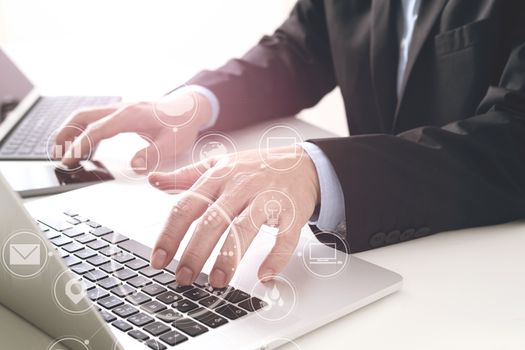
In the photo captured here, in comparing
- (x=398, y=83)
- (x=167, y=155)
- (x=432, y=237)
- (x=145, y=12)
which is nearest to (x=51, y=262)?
(x=432, y=237)

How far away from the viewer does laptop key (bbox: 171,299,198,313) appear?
534 millimetres

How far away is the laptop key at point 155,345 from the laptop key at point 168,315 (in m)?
0.03

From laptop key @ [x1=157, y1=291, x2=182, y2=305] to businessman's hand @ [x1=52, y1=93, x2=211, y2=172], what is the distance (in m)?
0.37

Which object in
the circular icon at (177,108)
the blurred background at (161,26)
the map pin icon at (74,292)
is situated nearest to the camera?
the map pin icon at (74,292)

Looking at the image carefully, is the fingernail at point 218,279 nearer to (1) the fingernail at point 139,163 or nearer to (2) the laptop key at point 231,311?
(2) the laptop key at point 231,311

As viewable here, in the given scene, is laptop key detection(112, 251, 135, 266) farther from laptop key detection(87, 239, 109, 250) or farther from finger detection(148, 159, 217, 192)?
finger detection(148, 159, 217, 192)

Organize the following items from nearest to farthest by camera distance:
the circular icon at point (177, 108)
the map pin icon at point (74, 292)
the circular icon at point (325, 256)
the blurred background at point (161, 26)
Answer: the map pin icon at point (74, 292), the circular icon at point (325, 256), the circular icon at point (177, 108), the blurred background at point (161, 26)

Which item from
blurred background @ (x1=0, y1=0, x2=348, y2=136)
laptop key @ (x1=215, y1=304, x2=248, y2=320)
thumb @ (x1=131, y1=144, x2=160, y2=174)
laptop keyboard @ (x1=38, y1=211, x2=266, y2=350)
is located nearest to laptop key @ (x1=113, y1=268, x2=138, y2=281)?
laptop keyboard @ (x1=38, y1=211, x2=266, y2=350)

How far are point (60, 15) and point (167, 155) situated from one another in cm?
185

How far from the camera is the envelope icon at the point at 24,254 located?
428mm

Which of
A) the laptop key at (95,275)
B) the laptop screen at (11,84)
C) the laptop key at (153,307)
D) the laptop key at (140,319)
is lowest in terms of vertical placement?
the laptop key at (153,307)

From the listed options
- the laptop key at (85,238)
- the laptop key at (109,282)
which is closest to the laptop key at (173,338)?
the laptop key at (109,282)

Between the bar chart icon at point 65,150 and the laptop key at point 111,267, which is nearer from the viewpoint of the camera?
the laptop key at point 111,267

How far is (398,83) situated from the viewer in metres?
1.11
